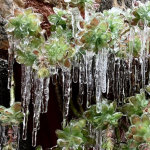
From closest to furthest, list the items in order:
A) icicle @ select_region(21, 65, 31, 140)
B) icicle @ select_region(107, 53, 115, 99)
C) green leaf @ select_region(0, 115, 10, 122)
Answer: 1. green leaf @ select_region(0, 115, 10, 122)
2. icicle @ select_region(21, 65, 31, 140)
3. icicle @ select_region(107, 53, 115, 99)

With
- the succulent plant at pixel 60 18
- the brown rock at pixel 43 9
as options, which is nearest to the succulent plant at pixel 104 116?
the succulent plant at pixel 60 18

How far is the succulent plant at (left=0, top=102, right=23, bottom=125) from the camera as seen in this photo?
37.4 inches

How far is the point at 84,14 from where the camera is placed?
109cm

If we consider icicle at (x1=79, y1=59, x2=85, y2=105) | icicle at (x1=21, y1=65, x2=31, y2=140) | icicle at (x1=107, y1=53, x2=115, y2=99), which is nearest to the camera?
icicle at (x1=21, y1=65, x2=31, y2=140)

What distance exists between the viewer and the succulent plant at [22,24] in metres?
0.96

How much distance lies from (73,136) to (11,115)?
231 millimetres

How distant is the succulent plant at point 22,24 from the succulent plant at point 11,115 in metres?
0.25

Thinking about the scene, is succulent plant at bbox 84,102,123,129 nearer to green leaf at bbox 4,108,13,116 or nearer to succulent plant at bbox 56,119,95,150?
succulent plant at bbox 56,119,95,150

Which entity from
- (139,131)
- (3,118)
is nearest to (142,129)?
(139,131)

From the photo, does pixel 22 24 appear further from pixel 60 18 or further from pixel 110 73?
pixel 110 73

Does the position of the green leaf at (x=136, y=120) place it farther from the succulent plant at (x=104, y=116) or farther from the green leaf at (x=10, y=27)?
the green leaf at (x=10, y=27)

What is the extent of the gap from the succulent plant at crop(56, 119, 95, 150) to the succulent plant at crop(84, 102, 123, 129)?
5cm

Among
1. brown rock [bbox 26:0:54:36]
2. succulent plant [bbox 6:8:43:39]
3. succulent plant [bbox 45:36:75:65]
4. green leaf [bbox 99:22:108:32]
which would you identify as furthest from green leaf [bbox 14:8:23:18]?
brown rock [bbox 26:0:54:36]

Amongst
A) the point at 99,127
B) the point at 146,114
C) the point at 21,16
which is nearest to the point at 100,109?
the point at 99,127
